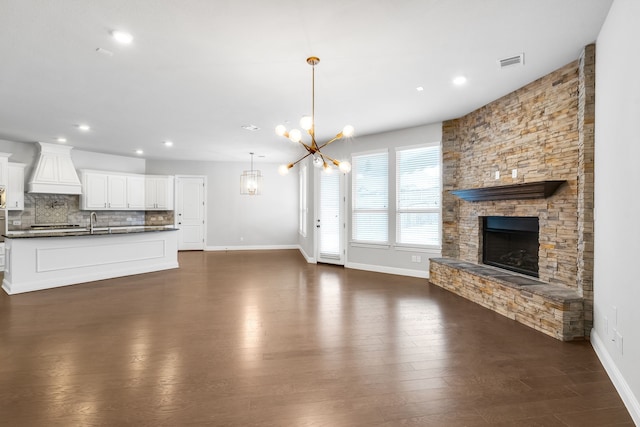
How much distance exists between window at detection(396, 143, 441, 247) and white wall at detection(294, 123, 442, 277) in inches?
5.5

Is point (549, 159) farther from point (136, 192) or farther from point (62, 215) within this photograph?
point (62, 215)

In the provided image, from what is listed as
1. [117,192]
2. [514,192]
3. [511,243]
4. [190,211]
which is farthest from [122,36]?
[190,211]

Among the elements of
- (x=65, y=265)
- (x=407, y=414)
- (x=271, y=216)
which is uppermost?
(x=271, y=216)

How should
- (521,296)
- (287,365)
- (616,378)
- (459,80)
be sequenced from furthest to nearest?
1. (459,80)
2. (521,296)
3. (287,365)
4. (616,378)

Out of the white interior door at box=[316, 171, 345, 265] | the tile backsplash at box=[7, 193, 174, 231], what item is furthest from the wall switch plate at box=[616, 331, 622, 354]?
the tile backsplash at box=[7, 193, 174, 231]

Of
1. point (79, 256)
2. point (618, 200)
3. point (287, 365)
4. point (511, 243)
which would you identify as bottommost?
point (287, 365)

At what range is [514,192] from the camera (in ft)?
13.6

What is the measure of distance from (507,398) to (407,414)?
750mm

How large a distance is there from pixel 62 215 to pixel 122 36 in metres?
6.90

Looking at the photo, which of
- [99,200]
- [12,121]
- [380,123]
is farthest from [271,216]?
[12,121]

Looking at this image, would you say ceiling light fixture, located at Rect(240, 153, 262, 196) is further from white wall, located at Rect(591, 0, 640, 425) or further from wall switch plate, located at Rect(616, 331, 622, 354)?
wall switch plate, located at Rect(616, 331, 622, 354)

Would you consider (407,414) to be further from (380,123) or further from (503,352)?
(380,123)

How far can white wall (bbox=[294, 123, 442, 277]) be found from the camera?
6.04m

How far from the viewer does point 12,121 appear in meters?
5.61
